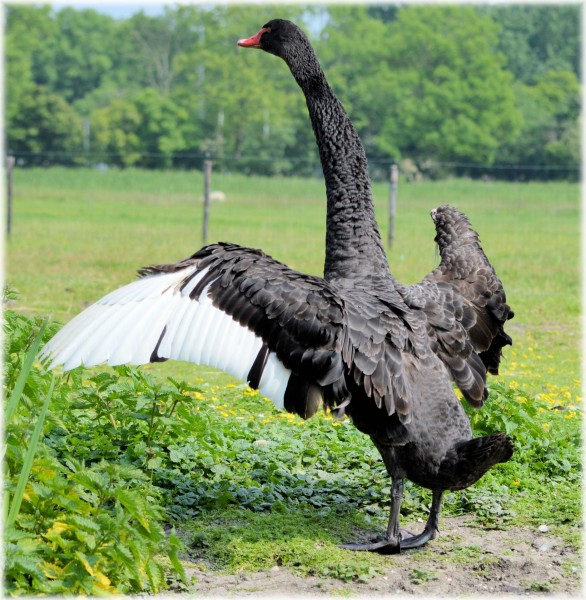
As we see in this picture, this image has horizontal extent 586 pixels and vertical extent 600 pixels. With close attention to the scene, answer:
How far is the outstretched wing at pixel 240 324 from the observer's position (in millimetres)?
4613

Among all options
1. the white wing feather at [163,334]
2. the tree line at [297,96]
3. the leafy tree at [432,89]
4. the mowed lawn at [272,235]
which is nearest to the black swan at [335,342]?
the white wing feather at [163,334]

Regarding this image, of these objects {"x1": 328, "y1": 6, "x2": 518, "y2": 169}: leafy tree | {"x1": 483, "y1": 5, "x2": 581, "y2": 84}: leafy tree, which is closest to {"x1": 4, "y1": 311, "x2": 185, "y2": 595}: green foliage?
{"x1": 328, "y1": 6, "x2": 518, "y2": 169}: leafy tree

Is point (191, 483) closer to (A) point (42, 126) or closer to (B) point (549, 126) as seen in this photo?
(A) point (42, 126)

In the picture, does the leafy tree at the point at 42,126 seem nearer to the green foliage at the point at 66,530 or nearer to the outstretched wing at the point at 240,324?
the outstretched wing at the point at 240,324

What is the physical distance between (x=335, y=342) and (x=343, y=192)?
1.24 metres

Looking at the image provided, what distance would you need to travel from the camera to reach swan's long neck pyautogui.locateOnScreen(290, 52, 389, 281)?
5.48 meters

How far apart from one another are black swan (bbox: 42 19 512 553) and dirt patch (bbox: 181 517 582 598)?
0.61 ft

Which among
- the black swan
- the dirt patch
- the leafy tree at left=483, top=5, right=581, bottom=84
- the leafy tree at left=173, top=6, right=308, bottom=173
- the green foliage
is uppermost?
the leafy tree at left=483, top=5, right=581, bottom=84

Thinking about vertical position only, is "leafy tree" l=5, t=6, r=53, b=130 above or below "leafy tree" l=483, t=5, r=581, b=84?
below

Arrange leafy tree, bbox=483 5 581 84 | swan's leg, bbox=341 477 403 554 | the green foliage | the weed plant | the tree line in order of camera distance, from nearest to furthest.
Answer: the green foliage → the weed plant → swan's leg, bbox=341 477 403 554 → the tree line → leafy tree, bbox=483 5 581 84

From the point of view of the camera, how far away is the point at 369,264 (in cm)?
547

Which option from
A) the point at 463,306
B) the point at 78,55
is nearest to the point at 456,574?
the point at 463,306

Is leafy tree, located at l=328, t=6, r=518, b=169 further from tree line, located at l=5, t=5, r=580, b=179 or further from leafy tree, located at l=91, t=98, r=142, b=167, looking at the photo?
leafy tree, located at l=91, t=98, r=142, b=167

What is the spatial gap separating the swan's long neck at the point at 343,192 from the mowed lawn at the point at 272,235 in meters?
1.88
